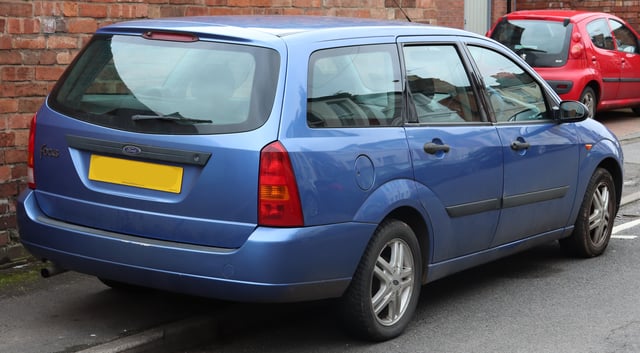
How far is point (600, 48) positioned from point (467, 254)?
409 inches

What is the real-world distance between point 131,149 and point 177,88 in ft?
1.17

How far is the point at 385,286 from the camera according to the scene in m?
5.98

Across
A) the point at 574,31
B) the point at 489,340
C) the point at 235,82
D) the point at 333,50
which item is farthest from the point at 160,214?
the point at 574,31

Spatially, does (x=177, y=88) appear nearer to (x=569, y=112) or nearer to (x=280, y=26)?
(x=280, y=26)

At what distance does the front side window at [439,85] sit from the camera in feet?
20.9

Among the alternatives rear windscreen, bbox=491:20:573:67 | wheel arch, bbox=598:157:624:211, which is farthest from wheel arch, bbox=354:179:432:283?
rear windscreen, bbox=491:20:573:67

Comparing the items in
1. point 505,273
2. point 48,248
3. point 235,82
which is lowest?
point 505,273

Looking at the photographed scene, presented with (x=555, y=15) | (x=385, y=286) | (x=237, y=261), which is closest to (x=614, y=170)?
(x=385, y=286)

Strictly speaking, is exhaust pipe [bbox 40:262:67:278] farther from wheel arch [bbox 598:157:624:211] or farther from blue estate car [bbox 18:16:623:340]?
wheel arch [bbox 598:157:624:211]

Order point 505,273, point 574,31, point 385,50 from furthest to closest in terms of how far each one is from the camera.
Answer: point 574,31, point 505,273, point 385,50

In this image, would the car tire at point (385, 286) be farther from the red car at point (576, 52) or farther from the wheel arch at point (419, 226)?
the red car at point (576, 52)

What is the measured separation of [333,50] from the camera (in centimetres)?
586

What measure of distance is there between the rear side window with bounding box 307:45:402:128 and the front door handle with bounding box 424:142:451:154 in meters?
0.22

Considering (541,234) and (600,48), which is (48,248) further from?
(600,48)
